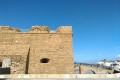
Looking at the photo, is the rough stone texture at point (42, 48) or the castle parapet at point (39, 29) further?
the castle parapet at point (39, 29)

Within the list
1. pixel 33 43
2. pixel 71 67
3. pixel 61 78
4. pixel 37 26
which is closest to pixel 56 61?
pixel 71 67

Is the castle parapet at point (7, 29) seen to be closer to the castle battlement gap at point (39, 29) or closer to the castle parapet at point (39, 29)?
the castle battlement gap at point (39, 29)

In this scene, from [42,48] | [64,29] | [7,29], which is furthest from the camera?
[64,29]

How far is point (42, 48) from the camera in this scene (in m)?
16.0

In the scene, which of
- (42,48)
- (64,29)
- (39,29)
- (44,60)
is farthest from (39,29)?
(44,60)

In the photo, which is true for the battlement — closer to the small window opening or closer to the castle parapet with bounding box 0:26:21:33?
the castle parapet with bounding box 0:26:21:33

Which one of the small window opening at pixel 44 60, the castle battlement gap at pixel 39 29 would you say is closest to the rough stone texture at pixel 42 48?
the castle battlement gap at pixel 39 29

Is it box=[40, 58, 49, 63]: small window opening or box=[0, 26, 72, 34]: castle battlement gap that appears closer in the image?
box=[40, 58, 49, 63]: small window opening

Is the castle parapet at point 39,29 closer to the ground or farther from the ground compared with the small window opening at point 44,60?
farther from the ground

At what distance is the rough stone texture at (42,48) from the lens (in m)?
15.5

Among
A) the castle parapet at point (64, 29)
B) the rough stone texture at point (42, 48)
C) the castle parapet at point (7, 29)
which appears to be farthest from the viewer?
the castle parapet at point (64, 29)

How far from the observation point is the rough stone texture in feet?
50.7

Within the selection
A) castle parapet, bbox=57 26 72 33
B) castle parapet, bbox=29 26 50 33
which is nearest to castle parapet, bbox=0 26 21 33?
castle parapet, bbox=29 26 50 33

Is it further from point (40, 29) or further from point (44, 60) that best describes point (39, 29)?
point (44, 60)
